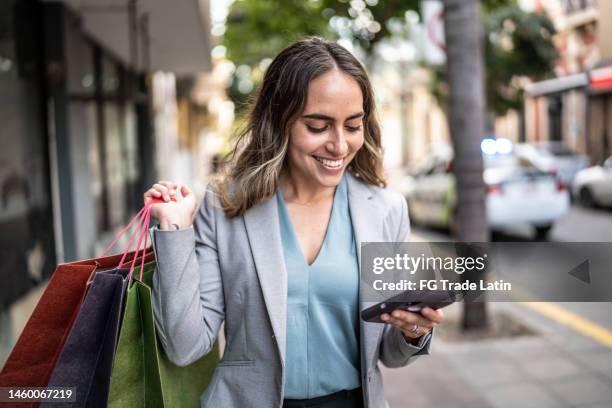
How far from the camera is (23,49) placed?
4664mm

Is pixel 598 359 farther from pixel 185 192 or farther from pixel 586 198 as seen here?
pixel 586 198

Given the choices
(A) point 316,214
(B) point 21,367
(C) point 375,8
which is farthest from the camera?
(C) point 375,8

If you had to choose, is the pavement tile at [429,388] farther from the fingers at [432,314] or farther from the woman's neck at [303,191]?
the fingers at [432,314]

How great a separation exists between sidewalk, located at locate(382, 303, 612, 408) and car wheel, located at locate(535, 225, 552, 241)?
5460mm

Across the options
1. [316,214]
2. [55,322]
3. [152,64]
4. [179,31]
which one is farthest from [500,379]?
[152,64]

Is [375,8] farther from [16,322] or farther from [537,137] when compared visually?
[537,137]

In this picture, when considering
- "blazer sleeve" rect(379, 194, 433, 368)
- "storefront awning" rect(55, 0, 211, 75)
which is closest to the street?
"blazer sleeve" rect(379, 194, 433, 368)

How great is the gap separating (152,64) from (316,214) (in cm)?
758

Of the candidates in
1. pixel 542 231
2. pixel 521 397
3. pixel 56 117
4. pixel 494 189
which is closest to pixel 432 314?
pixel 521 397

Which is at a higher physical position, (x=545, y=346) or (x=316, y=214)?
(x=316, y=214)

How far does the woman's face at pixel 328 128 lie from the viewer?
189 cm

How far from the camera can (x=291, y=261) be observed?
1.91 metres

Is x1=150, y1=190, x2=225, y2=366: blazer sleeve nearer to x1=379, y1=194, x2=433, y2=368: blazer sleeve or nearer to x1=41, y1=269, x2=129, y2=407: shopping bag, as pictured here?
x1=41, y1=269, x2=129, y2=407: shopping bag

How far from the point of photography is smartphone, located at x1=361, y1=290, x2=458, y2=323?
159 cm
